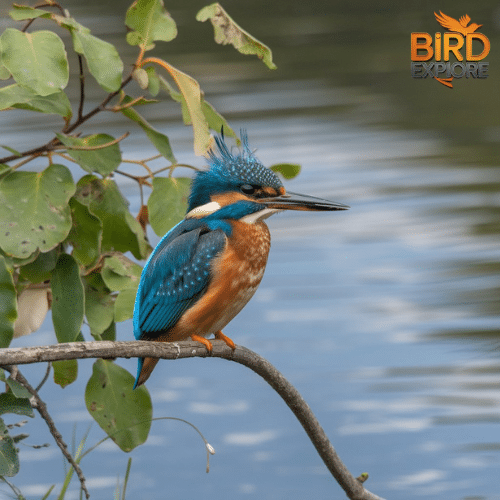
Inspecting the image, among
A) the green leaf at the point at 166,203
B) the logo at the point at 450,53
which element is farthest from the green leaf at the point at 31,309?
the logo at the point at 450,53

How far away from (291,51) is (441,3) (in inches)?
84.4

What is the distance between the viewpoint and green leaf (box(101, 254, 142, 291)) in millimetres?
2008

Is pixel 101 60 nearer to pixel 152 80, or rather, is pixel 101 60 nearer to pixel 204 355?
pixel 152 80

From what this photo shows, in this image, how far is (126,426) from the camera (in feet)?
7.07

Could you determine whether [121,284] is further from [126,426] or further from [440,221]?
[440,221]

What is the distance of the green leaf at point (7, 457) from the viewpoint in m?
1.93

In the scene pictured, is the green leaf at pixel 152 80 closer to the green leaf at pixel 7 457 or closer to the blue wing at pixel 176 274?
the blue wing at pixel 176 274

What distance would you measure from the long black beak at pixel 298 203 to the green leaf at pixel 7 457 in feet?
2.55

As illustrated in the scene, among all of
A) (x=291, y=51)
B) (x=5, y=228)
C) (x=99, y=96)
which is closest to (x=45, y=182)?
(x=5, y=228)

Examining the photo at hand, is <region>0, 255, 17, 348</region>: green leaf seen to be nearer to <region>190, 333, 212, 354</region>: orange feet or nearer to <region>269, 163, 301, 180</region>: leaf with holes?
<region>190, 333, 212, 354</region>: orange feet

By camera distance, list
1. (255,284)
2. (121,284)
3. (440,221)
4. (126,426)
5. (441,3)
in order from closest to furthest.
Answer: (255,284)
(121,284)
(126,426)
(440,221)
(441,3)

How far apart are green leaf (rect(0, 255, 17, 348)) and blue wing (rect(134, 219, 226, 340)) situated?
0.80 ft

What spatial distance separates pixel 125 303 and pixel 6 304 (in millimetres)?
252

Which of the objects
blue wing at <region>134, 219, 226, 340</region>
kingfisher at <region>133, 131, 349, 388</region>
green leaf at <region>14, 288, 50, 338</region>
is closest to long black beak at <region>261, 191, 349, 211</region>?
kingfisher at <region>133, 131, 349, 388</region>
